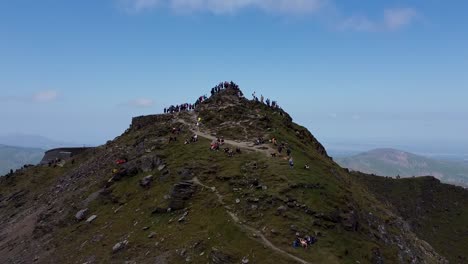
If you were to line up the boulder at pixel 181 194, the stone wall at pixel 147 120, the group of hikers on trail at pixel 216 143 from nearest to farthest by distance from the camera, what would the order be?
the boulder at pixel 181 194, the group of hikers on trail at pixel 216 143, the stone wall at pixel 147 120

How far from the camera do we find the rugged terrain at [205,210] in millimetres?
48438

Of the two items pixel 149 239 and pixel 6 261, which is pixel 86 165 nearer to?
pixel 6 261

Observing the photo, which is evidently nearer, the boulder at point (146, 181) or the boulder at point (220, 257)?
the boulder at point (220, 257)

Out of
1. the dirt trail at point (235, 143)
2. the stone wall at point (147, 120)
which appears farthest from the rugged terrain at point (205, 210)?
the stone wall at point (147, 120)

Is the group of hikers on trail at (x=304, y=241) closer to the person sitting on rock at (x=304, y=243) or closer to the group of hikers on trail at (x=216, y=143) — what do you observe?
the person sitting on rock at (x=304, y=243)

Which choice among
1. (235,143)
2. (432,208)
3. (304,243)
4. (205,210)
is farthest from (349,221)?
(432,208)

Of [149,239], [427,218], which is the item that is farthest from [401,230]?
[427,218]

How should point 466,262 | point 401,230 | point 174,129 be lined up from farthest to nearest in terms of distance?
1. point 466,262
2. point 174,129
3. point 401,230

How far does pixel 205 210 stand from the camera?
55.2m

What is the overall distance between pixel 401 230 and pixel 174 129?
46.2 metres

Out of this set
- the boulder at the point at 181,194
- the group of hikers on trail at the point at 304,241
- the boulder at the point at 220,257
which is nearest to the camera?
the boulder at the point at 220,257

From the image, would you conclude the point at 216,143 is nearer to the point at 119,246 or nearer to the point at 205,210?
the point at 205,210

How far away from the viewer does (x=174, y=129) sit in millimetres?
87750

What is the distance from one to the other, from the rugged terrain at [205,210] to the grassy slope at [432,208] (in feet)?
186
